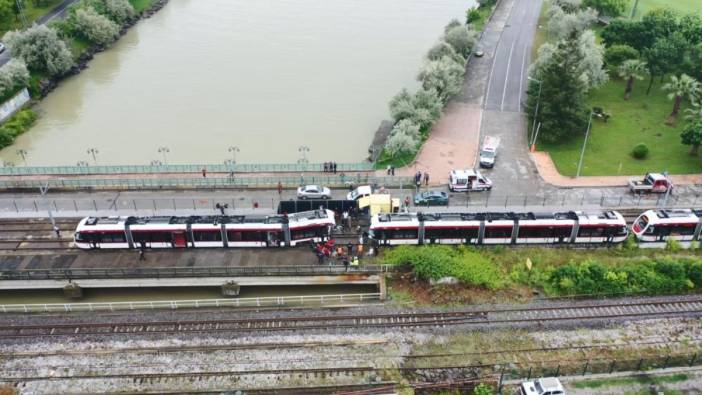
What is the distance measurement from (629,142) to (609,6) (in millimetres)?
41178

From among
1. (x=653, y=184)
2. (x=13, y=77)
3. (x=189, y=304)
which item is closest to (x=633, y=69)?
(x=653, y=184)

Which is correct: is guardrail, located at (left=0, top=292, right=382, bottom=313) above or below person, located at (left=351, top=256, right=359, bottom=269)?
below

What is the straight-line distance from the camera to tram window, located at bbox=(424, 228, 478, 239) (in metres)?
46.9

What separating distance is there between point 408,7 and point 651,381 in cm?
9645

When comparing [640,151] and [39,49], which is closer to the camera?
[640,151]

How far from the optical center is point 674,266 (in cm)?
4384

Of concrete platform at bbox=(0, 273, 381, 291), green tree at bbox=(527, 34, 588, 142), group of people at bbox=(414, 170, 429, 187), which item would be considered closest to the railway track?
concrete platform at bbox=(0, 273, 381, 291)

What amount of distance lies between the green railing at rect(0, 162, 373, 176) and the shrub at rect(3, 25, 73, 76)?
93.1 ft

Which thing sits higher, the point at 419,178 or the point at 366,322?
the point at 419,178

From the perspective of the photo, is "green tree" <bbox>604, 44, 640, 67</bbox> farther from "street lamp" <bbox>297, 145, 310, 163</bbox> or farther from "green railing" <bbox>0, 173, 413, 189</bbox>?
"street lamp" <bbox>297, 145, 310, 163</bbox>

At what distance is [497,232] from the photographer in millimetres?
47281

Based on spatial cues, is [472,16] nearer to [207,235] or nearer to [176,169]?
[176,169]

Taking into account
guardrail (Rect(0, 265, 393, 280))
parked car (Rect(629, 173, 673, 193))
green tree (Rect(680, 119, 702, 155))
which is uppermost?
green tree (Rect(680, 119, 702, 155))

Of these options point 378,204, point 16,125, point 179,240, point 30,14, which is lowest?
point 179,240
